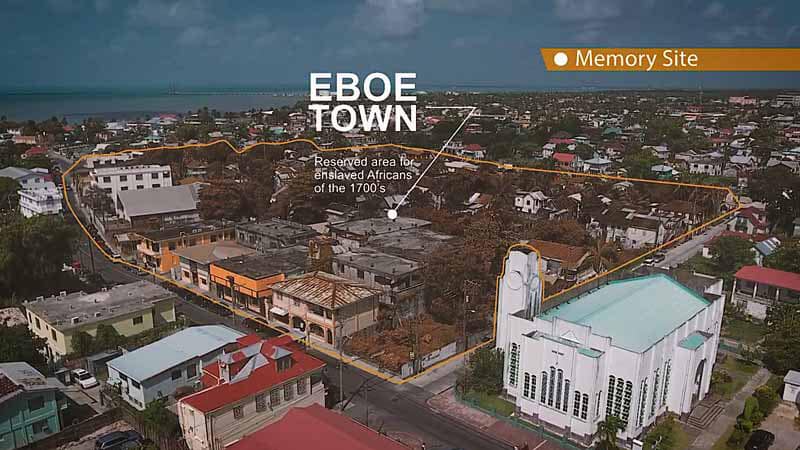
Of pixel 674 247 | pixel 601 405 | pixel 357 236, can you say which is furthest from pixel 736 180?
pixel 601 405

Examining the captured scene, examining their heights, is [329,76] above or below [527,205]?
above

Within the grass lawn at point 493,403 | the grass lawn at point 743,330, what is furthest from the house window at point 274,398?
the grass lawn at point 743,330

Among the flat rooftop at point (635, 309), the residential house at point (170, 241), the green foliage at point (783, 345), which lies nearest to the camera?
the flat rooftop at point (635, 309)

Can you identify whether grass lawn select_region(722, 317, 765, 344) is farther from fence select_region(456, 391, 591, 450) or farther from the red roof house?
the red roof house

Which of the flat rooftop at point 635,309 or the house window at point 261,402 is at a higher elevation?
the flat rooftop at point 635,309

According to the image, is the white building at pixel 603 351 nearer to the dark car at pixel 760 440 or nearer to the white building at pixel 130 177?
the dark car at pixel 760 440

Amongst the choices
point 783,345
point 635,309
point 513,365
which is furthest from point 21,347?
point 783,345

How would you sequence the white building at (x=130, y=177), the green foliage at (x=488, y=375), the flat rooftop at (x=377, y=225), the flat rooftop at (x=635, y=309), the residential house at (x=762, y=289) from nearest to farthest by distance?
1. the flat rooftop at (x=635, y=309)
2. the green foliage at (x=488, y=375)
3. the residential house at (x=762, y=289)
4. the flat rooftop at (x=377, y=225)
5. the white building at (x=130, y=177)

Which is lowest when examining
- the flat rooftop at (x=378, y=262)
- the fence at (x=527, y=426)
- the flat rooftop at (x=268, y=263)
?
the fence at (x=527, y=426)

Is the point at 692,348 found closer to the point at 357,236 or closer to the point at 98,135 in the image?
the point at 357,236
